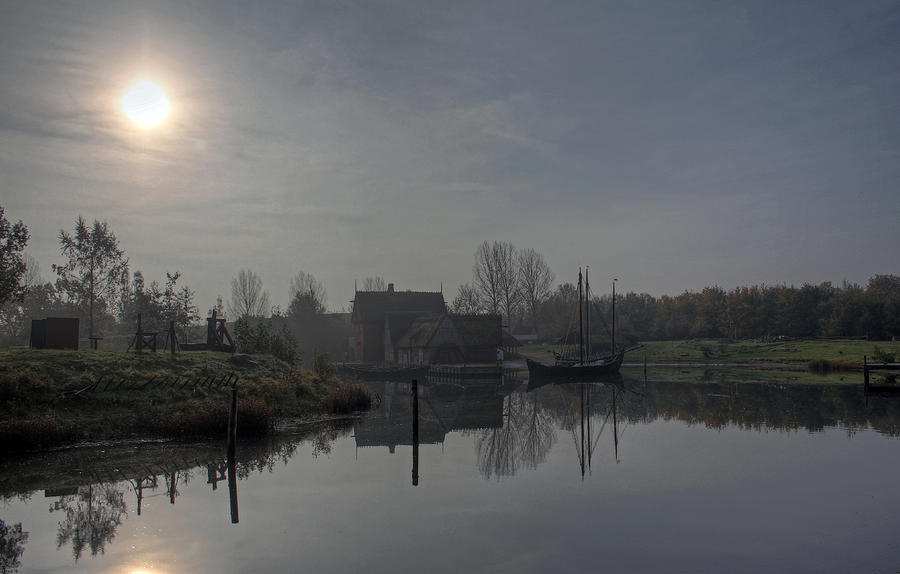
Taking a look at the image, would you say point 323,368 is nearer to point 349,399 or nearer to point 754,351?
point 349,399

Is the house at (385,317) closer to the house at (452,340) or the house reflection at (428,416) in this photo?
the house at (452,340)

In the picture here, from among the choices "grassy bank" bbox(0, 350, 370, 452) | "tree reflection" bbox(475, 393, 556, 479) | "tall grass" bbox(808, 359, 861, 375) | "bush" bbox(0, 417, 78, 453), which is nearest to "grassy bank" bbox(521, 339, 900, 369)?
"tall grass" bbox(808, 359, 861, 375)

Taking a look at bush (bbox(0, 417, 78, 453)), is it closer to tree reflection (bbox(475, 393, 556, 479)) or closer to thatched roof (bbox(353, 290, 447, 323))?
tree reflection (bbox(475, 393, 556, 479))

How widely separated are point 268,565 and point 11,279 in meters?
32.1

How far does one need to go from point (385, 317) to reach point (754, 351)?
43.2 metres

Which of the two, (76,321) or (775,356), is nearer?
(76,321)

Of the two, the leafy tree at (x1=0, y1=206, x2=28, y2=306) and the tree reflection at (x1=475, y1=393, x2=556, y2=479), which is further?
the leafy tree at (x1=0, y1=206, x2=28, y2=306)

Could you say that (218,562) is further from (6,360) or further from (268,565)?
(6,360)

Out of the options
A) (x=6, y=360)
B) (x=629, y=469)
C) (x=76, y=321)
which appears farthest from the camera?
(x=76, y=321)

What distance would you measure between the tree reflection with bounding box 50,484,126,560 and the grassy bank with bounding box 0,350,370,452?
620 centimetres

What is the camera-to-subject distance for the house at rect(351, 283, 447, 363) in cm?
7512

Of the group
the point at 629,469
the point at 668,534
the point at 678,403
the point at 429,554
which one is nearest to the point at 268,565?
Result: the point at 429,554

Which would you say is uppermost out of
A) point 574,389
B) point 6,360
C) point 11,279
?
point 11,279

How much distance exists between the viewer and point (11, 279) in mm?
35062
